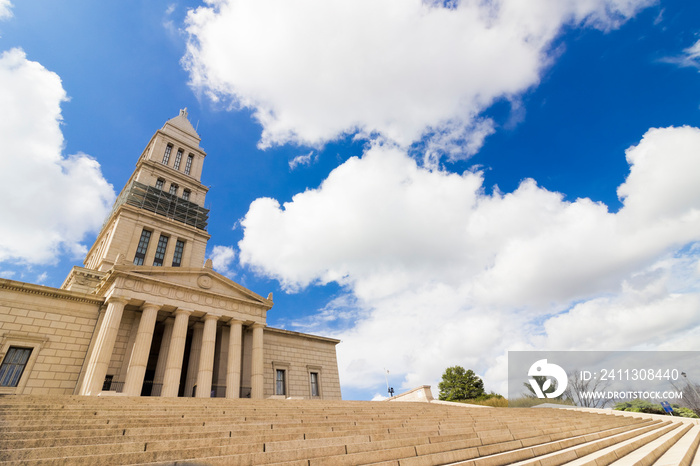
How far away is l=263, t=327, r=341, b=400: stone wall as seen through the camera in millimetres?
27125

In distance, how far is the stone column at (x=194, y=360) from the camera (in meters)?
21.3

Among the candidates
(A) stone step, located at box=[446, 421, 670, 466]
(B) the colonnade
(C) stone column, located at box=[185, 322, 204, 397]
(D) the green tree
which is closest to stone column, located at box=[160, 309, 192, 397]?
(B) the colonnade

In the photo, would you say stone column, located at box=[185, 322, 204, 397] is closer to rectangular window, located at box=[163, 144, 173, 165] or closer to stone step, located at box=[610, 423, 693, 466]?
stone step, located at box=[610, 423, 693, 466]

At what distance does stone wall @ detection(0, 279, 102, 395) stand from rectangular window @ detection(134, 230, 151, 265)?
34.8 ft

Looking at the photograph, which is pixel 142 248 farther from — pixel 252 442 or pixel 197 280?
pixel 252 442

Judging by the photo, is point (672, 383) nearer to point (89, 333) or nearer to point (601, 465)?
point (601, 465)

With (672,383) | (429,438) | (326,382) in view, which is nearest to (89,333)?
(326,382)

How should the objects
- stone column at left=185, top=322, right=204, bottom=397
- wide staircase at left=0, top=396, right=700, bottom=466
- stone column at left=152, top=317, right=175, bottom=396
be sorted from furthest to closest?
1. stone column at left=185, top=322, right=204, bottom=397
2. stone column at left=152, top=317, right=175, bottom=396
3. wide staircase at left=0, top=396, right=700, bottom=466

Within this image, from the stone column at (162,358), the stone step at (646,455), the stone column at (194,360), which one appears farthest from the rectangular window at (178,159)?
the stone step at (646,455)

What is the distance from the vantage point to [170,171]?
123 feet

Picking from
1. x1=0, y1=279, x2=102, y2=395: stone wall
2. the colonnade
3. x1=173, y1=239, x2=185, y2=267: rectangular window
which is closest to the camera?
x1=0, y1=279, x2=102, y2=395: stone wall

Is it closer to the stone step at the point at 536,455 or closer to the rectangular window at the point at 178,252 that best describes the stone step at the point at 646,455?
the stone step at the point at 536,455

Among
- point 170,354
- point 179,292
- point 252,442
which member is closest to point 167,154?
point 179,292

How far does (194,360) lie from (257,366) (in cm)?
437
